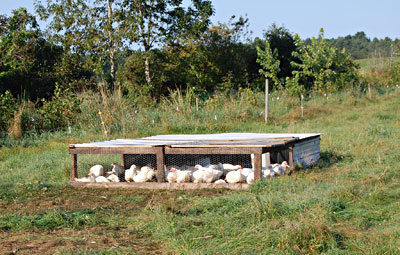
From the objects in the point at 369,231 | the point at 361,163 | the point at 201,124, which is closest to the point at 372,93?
A: the point at 201,124

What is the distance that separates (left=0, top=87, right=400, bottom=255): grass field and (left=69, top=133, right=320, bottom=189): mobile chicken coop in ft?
0.93

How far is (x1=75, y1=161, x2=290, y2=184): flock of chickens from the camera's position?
6523 mm

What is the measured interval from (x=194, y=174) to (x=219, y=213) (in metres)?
2.11

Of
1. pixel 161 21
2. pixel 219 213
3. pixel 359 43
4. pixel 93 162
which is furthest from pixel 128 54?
pixel 359 43

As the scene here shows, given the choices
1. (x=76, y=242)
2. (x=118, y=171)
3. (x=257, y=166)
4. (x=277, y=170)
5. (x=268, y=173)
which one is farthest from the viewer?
(x=118, y=171)

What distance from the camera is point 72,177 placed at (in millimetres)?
7027

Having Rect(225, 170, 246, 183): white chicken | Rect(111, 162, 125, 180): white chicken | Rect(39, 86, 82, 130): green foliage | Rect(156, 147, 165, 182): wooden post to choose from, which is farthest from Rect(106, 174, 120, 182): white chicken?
Rect(39, 86, 82, 130): green foliage

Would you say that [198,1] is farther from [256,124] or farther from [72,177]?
[72,177]

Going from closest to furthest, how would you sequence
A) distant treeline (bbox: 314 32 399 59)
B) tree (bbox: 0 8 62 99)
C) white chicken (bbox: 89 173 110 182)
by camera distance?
1. white chicken (bbox: 89 173 110 182)
2. tree (bbox: 0 8 62 99)
3. distant treeline (bbox: 314 32 399 59)

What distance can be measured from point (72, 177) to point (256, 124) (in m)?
6.82

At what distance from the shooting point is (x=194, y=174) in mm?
6586

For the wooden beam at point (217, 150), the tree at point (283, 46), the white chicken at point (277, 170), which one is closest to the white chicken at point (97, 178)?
the wooden beam at point (217, 150)

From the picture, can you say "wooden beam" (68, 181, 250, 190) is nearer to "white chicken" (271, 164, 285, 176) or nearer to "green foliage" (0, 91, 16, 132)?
"white chicken" (271, 164, 285, 176)

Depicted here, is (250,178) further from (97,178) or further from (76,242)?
(76,242)
